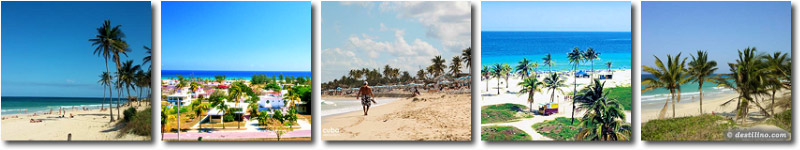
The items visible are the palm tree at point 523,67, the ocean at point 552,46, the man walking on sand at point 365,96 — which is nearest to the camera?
the ocean at point 552,46

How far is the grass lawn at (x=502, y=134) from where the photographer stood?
22.4ft

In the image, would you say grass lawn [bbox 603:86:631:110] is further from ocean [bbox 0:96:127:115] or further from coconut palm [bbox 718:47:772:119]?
ocean [bbox 0:96:127:115]

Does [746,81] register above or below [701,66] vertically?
below

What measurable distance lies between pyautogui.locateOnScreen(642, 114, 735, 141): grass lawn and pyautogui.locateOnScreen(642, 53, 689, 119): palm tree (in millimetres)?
119

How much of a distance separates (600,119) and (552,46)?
1128 mm

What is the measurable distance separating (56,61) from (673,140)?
7.88 meters

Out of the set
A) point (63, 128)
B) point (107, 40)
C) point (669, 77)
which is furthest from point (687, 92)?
point (63, 128)

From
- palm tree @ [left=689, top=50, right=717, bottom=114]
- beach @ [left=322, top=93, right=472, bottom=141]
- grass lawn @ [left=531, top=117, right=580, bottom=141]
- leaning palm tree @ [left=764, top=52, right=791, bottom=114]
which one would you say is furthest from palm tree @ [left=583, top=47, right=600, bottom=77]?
leaning palm tree @ [left=764, top=52, right=791, bottom=114]

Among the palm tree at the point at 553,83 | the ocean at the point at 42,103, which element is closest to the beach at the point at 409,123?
the palm tree at the point at 553,83

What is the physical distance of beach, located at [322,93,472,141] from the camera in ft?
22.5

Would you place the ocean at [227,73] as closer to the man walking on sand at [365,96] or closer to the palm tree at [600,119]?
the man walking on sand at [365,96]

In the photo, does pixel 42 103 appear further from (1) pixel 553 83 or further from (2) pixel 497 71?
(1) pixel 553 83

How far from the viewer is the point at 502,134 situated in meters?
6.85

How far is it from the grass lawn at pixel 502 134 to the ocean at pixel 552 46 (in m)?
0.80
